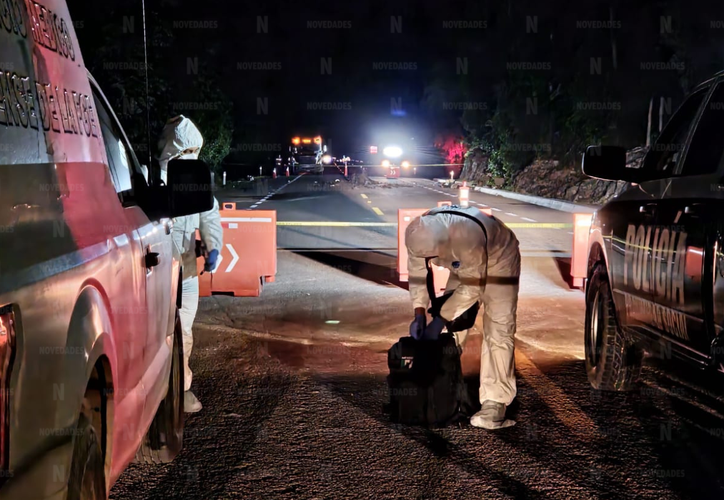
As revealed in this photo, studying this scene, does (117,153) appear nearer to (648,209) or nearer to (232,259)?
(648,209)

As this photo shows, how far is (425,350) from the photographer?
14.1ft

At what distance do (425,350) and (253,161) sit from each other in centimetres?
5480

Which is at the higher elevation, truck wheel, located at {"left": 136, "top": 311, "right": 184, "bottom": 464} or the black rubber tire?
the black rubber tire

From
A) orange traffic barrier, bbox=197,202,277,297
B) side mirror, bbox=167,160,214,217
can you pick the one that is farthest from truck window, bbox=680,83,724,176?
orange traffic barrier, bbox=197,202,277,297

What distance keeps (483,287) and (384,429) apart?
41.7 inches

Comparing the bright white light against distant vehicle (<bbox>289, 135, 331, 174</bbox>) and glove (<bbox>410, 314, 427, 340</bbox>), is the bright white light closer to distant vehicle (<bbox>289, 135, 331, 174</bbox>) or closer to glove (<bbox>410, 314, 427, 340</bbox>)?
distant vehicle (<bbox>289, 135, 331, 174</bbox>)

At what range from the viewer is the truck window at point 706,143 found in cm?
410

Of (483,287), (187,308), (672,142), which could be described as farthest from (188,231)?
(672,142)

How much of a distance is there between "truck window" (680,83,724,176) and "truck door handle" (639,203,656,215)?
0.26m

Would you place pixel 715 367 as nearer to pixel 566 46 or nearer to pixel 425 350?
pixel 425 350

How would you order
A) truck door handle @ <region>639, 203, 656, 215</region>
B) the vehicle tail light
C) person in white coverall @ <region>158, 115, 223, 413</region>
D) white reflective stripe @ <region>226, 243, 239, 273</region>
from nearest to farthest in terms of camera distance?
the vehicle tail light, truck door handle @ <region>639, 203, 656, 215</region>, person in white coverall @ <region>158, 115, 223, 413</region>, white reflective stripe @ <region>226, 243, 239, 273</region>

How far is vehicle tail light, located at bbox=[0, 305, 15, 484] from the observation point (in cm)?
154

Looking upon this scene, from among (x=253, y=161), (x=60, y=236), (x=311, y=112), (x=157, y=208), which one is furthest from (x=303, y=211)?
(x=311, y=112)

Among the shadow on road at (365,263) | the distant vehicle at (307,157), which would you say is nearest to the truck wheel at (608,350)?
the shadow on road at (365,263)
